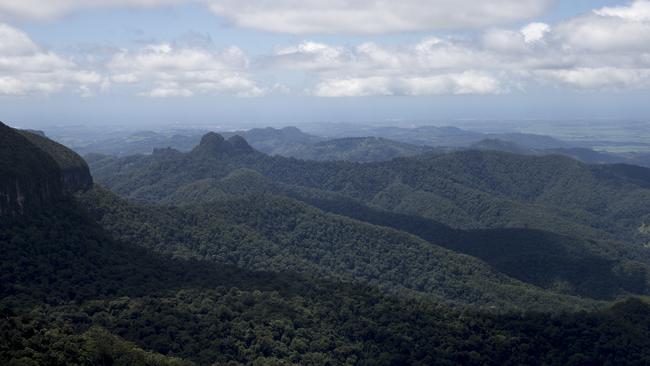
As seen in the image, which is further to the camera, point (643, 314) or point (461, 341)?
point (643, 314)

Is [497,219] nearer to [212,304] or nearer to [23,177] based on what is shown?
[212,304]

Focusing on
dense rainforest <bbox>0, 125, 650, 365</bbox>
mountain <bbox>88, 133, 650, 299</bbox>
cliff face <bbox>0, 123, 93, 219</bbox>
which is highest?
cliff face <bbox>0, 123, 93, 219</bbox>

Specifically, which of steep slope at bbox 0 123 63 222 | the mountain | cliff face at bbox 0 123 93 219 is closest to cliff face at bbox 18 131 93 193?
cliff face at bbox 0 123 93 219

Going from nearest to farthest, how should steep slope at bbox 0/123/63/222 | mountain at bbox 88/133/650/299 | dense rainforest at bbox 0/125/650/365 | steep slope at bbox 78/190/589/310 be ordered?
dense rainforest at bbox 0/125/650/365 → steep slope at bbox 0/123/63/222 → steep slope at bbox 78/190/589/310 → mountain at bbox 88/133/650/299

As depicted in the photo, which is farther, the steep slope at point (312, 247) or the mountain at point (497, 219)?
the mountain at point (497, 219)

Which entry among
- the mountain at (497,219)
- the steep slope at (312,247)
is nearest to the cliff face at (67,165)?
the steep slope at (312,247)

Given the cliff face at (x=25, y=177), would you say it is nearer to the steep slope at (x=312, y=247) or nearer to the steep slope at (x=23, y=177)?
the steep slope at (x=23, y=177)


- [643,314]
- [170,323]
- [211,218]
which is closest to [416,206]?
[211,218]

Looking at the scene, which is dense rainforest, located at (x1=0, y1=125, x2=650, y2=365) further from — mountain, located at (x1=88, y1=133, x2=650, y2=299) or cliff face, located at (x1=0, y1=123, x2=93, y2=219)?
mountain, located at (x1=88, y1=133, x2=650, y2=299)

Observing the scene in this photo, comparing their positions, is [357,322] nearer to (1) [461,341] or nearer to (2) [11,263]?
(1) [461,341]
